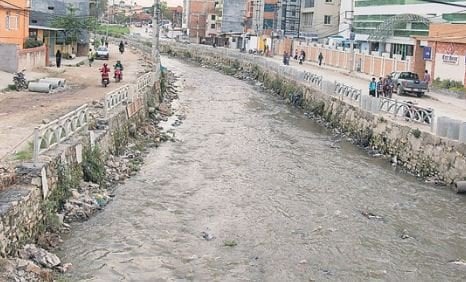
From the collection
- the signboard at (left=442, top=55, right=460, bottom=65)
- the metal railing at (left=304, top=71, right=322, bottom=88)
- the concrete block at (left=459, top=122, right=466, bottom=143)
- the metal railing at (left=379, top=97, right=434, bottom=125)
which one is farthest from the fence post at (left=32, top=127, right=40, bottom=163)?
the signboard at (left=442, top=55, right=460, bottom=65)

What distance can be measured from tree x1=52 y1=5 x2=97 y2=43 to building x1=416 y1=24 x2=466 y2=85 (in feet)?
88.8

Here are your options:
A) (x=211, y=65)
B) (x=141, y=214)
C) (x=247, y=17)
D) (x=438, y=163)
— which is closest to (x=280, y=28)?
(x=247, y=17)

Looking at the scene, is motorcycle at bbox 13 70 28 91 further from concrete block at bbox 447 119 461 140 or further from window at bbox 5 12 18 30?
concrete block at bbox 447 119 461 140

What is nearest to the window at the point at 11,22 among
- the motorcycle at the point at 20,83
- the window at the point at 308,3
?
the motorcycle at the point at 20,83

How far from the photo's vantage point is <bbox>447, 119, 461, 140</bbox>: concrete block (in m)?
22.4

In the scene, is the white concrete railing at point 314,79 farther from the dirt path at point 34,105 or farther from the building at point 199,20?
the building at point 199,20

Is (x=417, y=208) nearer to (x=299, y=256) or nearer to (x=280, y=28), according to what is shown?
(x=299, y=256)

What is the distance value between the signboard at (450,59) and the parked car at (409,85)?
2381 mm

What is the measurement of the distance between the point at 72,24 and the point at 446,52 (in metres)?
29.2

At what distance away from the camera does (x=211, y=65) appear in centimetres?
7819

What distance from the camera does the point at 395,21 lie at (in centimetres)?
6009

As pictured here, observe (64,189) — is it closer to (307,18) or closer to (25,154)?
(25,154)

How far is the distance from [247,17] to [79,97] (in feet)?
257

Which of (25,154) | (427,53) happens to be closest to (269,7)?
(427,53)
